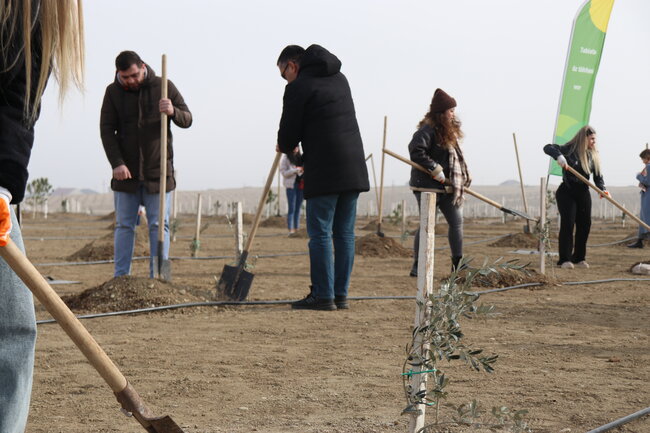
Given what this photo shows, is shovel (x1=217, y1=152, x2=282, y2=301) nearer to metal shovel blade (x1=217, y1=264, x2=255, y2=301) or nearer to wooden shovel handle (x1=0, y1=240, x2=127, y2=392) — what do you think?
metal shovel blade (x1=217, y1=264, x2=255, y2=301)

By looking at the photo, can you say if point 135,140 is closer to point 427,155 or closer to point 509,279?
point 427,155

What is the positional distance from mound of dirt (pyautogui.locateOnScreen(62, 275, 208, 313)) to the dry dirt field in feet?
0.06

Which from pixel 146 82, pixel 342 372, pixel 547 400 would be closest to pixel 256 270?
pixel 146 82

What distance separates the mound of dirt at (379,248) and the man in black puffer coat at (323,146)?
506 centimetres

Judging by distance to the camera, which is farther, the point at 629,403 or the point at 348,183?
the point at 348,183

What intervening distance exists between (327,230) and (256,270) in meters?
3.45

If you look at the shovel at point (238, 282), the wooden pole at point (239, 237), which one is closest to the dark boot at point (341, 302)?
the shovel at point (238, 282)

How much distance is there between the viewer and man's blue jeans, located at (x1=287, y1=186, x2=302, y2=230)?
14589mm

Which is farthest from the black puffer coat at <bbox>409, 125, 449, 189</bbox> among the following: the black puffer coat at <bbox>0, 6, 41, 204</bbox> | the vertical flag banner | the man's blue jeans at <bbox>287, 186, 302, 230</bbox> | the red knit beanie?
the man's blue jeans at <bbox>287, 186, 302, 230</bbox>

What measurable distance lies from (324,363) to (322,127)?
205 centimetres

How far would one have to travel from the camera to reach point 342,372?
388cm

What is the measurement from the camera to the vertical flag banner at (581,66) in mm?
10297

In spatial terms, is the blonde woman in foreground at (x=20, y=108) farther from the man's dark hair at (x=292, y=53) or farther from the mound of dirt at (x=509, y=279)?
the mound of dirt at (x=509, y=279)

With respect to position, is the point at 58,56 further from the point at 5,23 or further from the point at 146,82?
the point at 146,82
